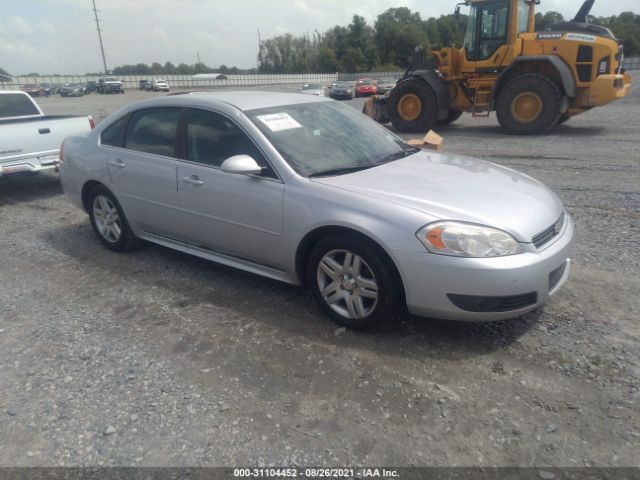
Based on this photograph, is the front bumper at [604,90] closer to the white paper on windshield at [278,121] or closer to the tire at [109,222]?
the white paper on windshield at [278,121]

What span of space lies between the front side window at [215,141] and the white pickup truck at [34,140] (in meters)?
4.42

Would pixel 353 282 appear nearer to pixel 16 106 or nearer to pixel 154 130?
pixel 154 130

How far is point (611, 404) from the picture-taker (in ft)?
8.34

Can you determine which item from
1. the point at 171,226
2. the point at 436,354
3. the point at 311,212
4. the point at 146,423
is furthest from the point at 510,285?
the point at 171,226

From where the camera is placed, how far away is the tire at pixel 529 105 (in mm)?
11227

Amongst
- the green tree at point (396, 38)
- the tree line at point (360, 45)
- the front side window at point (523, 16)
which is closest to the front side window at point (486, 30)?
the front side window at point (523, 16)

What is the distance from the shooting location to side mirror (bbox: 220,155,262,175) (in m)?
A: 3.42

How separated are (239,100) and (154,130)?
2.99 ft

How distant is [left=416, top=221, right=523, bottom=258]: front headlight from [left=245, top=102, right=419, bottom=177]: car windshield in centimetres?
96

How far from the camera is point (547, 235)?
312 centimetres

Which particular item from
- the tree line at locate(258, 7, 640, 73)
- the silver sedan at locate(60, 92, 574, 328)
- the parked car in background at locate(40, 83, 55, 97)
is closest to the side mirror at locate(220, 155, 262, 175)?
the silver sedan at locate(60, 92, 574, 328)

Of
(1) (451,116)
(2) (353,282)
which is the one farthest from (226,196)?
(1) (451,116)

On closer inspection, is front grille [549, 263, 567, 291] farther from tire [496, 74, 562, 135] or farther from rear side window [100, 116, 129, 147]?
tire [496, 74, 562, 135]

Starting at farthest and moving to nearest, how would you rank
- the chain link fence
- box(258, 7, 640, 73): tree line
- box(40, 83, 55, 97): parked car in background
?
box(258, 7, 640, 73): tree line, the chain link fence, box(40, 83, 55, 97): parked car in background
